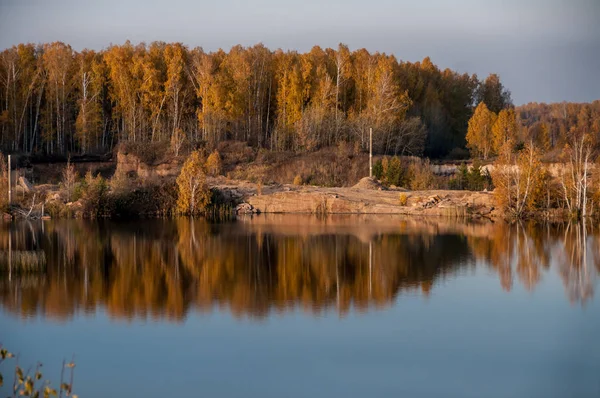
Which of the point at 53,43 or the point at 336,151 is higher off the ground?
the point at 53,43

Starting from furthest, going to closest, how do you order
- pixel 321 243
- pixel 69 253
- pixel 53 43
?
1. pixel 53 43
2. pixel 321 243
3. pixel 69 253

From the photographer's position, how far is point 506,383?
8.26 metres

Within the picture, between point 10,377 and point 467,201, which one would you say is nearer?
point 10,377

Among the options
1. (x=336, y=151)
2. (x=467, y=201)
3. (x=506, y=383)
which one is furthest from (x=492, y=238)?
(x=336, y=151)

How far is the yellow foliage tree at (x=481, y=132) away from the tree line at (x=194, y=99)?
177 inches

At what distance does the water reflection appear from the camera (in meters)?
12.3

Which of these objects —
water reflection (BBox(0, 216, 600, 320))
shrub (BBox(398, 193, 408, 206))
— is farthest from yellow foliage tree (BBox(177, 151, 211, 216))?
shrub (BBox(398, 193, 408, 206))

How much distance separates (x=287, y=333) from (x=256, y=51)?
3990 centimetres

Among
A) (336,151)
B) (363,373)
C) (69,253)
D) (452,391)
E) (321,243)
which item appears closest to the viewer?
(452,391)

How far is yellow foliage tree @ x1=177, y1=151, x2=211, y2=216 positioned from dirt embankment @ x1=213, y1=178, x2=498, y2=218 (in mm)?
1599

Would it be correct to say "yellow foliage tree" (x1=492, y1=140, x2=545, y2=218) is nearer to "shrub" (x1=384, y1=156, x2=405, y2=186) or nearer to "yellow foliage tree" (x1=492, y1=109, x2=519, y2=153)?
"shrub" (x1=384, y1=156, x2=405, y2=186)

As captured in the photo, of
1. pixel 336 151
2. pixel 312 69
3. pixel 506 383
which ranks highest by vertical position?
pixel 312 69

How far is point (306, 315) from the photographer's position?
443 inches

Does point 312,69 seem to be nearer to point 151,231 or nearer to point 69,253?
point 151,231
